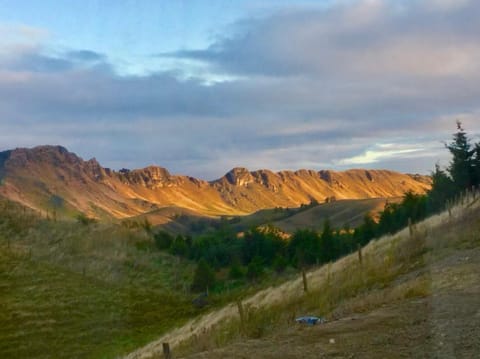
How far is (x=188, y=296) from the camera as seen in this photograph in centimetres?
5669

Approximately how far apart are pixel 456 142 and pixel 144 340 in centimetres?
3555

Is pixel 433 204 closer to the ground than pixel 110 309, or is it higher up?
higher up

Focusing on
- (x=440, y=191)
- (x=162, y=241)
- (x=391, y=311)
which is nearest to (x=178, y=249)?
(x=162, y=241)

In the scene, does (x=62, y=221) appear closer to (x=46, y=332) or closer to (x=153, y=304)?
(x=153, y=304)

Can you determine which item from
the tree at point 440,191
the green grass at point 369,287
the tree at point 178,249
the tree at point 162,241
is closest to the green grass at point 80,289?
the tree at point 162,241

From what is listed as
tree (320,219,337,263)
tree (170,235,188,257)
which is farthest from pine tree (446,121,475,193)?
tree (170,235,188,257)

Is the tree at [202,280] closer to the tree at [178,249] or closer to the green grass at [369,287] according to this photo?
the tree at [178,249]

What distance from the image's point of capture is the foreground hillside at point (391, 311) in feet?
40.1

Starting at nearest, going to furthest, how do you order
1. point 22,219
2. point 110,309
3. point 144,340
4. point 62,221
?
point 144,340 → point 110,309 → point 22,219 → point 62,221

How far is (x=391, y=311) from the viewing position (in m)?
15.6

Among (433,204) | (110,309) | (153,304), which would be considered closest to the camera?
(110,309)

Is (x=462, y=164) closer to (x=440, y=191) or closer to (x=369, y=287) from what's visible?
(x=440, y=191)

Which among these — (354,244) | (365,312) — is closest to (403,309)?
(365,312)

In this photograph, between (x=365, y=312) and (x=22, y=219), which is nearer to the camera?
(x=365, y=312)
